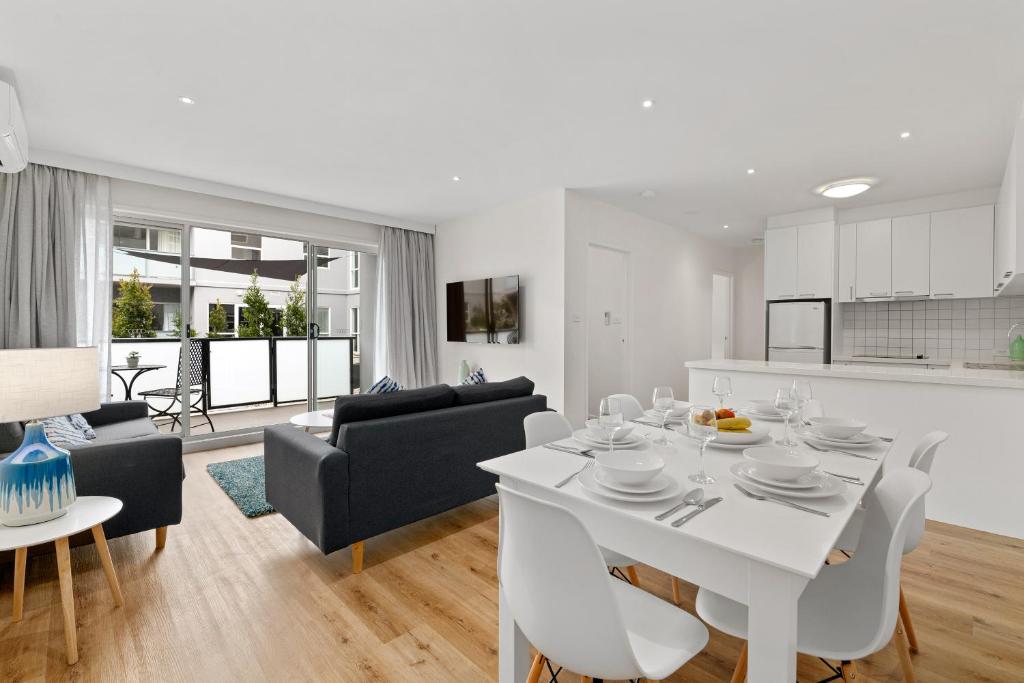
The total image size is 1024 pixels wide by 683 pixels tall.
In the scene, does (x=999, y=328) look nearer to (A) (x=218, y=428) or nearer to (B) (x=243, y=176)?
(B) (x=243, y=176)

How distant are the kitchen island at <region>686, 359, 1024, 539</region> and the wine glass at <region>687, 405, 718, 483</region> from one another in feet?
2.96

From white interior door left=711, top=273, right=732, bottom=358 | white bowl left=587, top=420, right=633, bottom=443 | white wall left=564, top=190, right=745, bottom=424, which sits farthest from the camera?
white interior door left=711, top=273, right=732, bottom=358

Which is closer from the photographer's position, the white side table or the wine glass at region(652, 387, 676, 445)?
the white side table

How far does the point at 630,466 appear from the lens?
1.26m

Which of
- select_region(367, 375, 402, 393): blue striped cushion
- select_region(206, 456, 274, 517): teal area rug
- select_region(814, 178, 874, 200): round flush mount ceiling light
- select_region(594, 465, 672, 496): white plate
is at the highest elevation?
select_region(814, 178, 874, 200): round flush mount ceiling light

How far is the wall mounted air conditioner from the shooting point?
2.48 meters

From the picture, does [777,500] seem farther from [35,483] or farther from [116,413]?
[116,413]

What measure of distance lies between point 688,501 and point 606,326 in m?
4.87

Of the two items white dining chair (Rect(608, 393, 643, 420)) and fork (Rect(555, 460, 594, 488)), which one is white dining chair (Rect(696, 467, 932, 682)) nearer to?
fork (Rect(555, 460, 594, 488))

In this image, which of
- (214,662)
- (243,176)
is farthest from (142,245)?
(214,662)

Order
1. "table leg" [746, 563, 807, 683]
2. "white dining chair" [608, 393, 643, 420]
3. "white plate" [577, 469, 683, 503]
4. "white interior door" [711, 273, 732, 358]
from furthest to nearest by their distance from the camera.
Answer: "white interior door" [711, 273, 732, 358] → "white dining chair" [608, 393, 643, 420] → "white plate" [577, 469, 683, 503] → "table leg" [746, 563, 807, 683]

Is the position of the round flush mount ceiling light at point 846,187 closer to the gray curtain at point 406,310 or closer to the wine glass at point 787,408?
the wine glass at point 787,408

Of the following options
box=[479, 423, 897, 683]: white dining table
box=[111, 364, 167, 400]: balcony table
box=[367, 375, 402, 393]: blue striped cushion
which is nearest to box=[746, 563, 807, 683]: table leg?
box=[479, 423, 897, 683]: white dining table

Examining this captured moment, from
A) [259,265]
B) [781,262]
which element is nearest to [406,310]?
[259,265]
